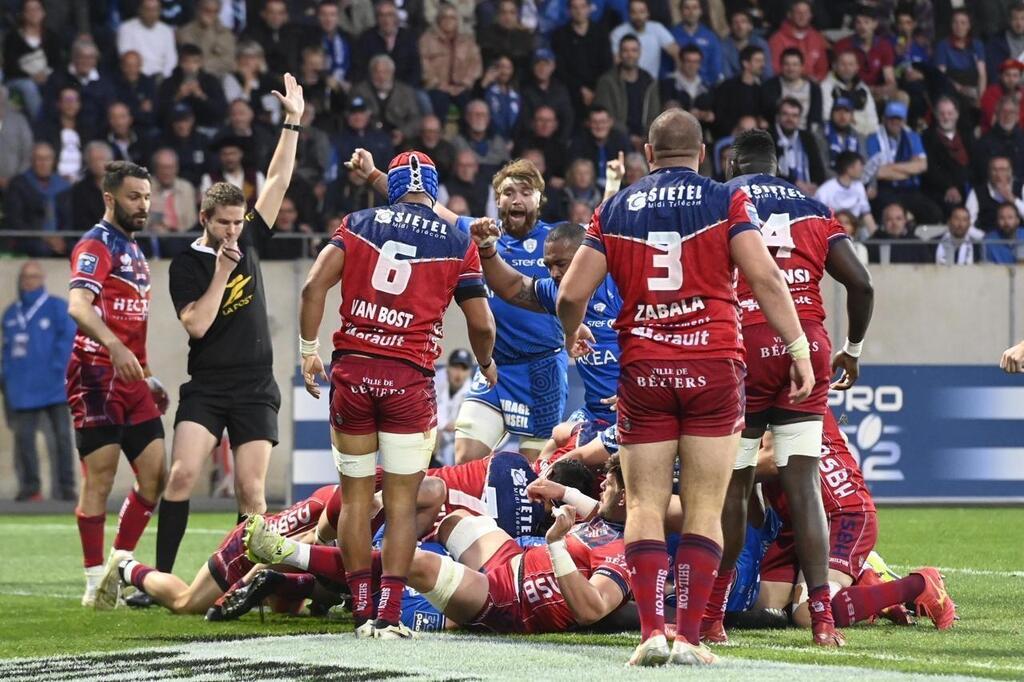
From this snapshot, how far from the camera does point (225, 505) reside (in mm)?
17906

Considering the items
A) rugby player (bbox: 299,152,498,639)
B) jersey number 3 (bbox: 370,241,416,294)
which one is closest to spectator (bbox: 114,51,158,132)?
rugby player (bbox: 299,152,498,639)

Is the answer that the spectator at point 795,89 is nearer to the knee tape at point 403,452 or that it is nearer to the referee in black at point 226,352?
the referee in black at point 226,352

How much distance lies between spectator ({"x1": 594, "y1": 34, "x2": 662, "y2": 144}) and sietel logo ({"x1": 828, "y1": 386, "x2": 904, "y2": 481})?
4.99m

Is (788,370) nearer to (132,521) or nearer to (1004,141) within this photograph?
(132,521)

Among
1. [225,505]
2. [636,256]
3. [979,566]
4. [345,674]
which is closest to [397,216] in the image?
[636,256]

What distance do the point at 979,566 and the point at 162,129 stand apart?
10.9m

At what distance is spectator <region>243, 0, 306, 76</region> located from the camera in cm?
1967

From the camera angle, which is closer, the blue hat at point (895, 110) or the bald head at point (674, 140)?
the bald head at point (674, 140)

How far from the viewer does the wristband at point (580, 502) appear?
28.3 ft

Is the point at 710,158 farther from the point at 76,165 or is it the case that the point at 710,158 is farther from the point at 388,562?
the point at 388,562

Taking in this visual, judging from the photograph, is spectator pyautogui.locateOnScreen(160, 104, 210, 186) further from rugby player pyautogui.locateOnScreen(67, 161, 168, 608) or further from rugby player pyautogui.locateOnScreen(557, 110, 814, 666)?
rugby player pyautogui.locateOnScreen(557, 110, 814, 666)

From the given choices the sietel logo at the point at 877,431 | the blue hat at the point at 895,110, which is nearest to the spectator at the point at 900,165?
the blue hat at the point at 895,110

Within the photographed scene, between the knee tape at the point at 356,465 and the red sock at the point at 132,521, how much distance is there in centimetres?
232

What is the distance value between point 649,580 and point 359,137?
1270 centimetres
